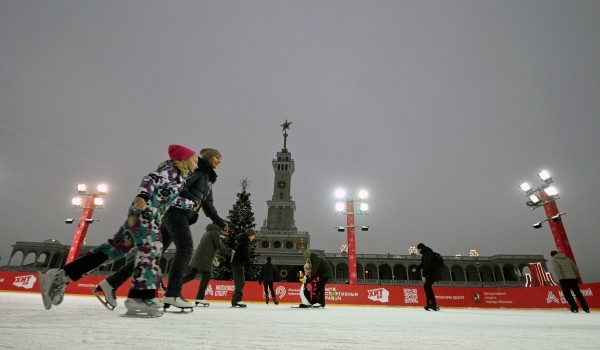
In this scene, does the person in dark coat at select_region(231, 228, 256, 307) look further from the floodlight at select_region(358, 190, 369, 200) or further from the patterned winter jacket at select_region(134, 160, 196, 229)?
the floodlight at select_region(358, 190, 369, 200)

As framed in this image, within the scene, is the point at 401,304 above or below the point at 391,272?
below

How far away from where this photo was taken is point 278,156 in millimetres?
78562

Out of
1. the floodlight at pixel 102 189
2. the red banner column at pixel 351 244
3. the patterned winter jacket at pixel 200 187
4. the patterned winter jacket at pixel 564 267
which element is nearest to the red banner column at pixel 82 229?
the floodlight at pixel 102 189

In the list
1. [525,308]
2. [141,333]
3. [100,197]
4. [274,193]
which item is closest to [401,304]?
[525,308]

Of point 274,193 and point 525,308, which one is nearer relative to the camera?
point 525,308

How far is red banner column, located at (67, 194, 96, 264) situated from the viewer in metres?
16.0

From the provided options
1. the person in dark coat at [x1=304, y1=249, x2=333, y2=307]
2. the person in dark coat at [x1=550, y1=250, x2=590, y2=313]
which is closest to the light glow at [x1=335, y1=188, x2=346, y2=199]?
the person in dark coat at [x1=550, y1=250, x2=590, y2=313]

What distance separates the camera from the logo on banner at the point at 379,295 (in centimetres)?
1529

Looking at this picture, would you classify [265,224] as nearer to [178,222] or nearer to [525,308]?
[525,308]

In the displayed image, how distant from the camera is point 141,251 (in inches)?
102

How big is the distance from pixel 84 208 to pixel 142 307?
17.7 m

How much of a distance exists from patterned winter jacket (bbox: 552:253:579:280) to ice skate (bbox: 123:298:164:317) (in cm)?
1121

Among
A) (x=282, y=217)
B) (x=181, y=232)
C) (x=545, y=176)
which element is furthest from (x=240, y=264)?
(x=282, y=217)

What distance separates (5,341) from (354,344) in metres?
1.52
